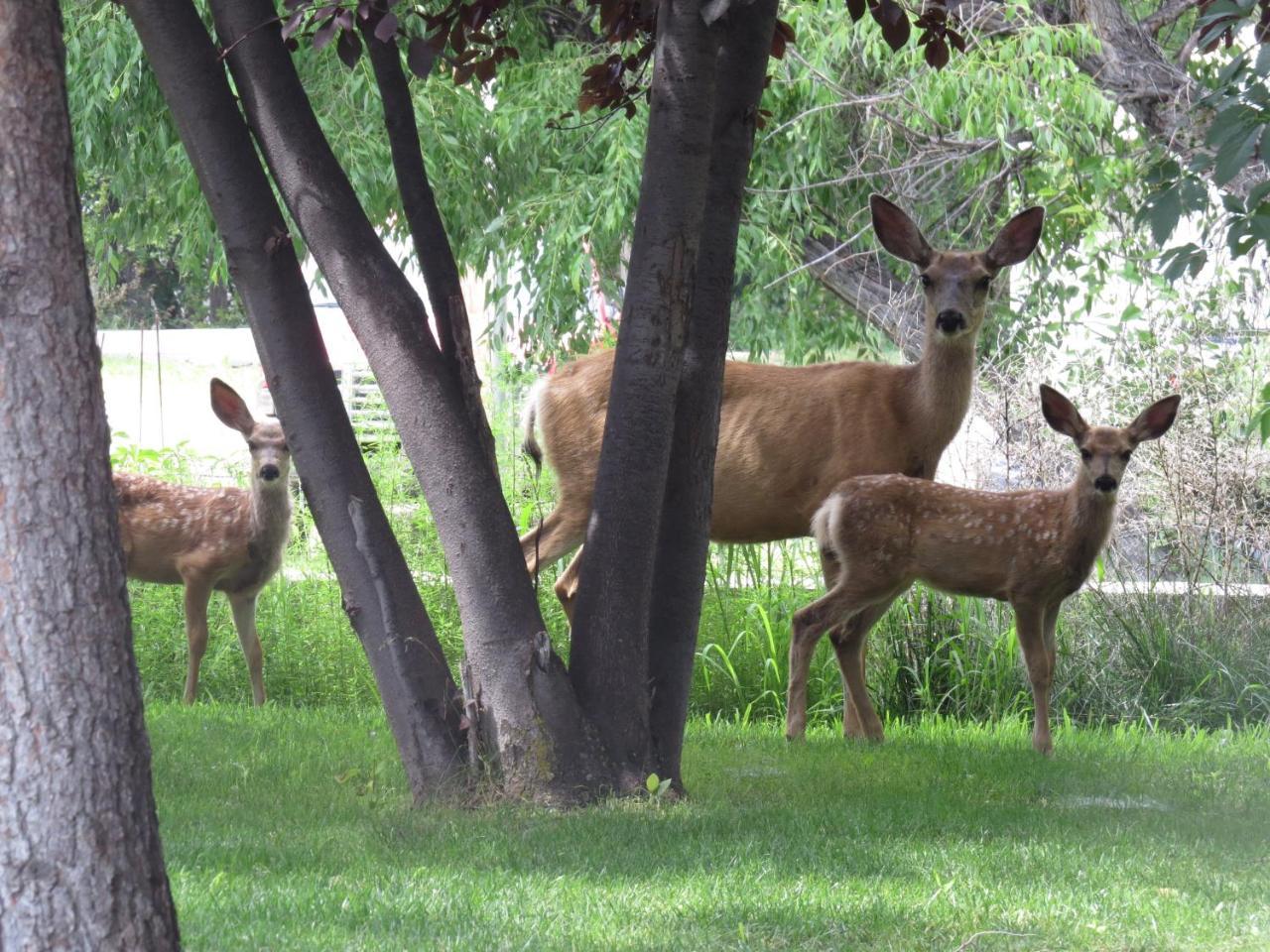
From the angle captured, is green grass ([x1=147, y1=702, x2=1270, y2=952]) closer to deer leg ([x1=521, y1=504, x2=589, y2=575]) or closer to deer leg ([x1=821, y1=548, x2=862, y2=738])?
deer leg ([x1=821, y1=548, x2=862, y2=738])

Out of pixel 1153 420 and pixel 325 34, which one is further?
pixel 1153 420

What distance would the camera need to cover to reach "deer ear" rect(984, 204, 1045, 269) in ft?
25.9

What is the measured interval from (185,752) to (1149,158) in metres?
6.87

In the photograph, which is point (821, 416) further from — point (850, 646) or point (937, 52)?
point (937, 52)

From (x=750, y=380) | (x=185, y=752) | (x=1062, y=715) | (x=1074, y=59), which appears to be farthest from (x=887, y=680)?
(x=1074, y=59)

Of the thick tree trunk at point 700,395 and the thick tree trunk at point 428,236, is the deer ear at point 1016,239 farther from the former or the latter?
the thick tree trunk at point 428,236

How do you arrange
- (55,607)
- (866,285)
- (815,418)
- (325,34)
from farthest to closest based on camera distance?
(866,285), (815,418), (325,34), (55,607)

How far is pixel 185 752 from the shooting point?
22.6ft

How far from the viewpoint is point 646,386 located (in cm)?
548

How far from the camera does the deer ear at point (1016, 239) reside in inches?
311

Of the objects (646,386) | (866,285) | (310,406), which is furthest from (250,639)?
(866,285)

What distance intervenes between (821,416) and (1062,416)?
1191mm

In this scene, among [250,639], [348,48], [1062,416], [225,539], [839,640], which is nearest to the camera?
[348,48]

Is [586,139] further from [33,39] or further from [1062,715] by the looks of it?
[33,39]
